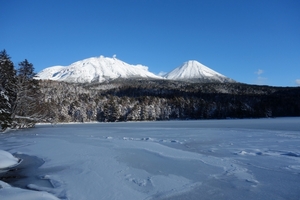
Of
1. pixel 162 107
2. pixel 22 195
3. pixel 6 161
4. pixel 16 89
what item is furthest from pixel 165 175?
pixel 162 107

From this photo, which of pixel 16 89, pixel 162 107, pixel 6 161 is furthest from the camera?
pixel 162 107

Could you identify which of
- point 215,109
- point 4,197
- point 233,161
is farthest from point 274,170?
point 215,109

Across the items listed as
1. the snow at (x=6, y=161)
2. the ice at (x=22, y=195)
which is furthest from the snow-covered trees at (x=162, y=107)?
the ice at (x=22, y=195)

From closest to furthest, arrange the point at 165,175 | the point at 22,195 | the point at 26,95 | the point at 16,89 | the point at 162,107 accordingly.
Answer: the point at 22,195
the point at 165,175
the point at 16,89
the point at 26,95
the point at 162,107

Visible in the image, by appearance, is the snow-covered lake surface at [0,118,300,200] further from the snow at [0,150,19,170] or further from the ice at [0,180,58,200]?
the snow at [0,150,19,170]

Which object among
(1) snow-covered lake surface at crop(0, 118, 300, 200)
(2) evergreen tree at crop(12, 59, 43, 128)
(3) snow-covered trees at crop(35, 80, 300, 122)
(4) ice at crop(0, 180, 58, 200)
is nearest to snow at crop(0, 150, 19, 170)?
(1) snow-covered lake surface at crop(0, 118, 300, 200)

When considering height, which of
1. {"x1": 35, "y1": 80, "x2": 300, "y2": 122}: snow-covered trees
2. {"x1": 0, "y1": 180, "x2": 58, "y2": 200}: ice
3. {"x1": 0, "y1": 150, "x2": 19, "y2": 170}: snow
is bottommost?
{"x1": 0, "y1": 150, "x2": 19, "y2": 170}: snow

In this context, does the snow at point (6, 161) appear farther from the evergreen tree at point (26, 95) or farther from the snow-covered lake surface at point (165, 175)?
the evergreen tree at point (26, 95)

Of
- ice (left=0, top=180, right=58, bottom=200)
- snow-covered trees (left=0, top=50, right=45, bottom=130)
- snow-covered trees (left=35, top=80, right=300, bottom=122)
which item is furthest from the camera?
snow-covered trees (left=35, top=80, right=300, bottom=122)

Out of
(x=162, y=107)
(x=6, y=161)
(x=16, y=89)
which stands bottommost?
(x=6, y=161)

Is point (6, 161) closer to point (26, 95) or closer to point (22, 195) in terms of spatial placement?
point (22, 195)

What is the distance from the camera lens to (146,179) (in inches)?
280

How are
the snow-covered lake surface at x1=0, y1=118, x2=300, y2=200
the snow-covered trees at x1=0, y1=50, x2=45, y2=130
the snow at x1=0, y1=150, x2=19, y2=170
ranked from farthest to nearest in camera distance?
the snow-covered trees at x1=0, y1=50, x2=45, y2=130
the snow at x1=0, y1=150, x2=19, y2=170
the snow-covered lake surface at x1=0, y1=118, x2=300, y2=200

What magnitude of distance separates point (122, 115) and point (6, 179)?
73718mm
